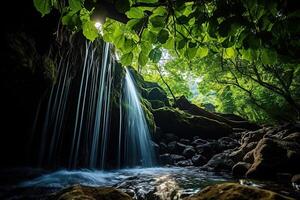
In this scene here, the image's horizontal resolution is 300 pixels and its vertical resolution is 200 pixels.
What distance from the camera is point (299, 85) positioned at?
13.1 metres

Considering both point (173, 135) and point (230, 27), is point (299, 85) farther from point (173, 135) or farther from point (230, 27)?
point (230, 27)

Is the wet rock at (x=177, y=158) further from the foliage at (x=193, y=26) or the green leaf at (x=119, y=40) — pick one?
the green leaf at (x=119, y=40)

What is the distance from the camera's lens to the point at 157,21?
1503 mm

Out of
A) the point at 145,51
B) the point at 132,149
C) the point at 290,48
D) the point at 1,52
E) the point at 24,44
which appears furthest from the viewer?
the point at 132,149

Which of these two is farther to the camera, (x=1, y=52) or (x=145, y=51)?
(x=1, y=52)

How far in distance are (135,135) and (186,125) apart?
207 inches

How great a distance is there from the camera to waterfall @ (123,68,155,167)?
12055 mm

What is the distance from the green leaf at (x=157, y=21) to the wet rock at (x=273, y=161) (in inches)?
296

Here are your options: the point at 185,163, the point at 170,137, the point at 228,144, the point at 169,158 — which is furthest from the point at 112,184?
the point at 228,144

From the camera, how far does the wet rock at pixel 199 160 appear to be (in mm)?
11962

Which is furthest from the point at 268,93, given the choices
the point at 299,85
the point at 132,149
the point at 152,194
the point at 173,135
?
the point at 152,194

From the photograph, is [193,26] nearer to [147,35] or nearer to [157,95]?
[147,35]

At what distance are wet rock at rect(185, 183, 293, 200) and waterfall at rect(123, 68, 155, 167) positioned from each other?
878cm

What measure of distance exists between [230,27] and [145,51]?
541mm
